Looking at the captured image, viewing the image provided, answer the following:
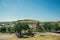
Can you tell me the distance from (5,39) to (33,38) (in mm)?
519

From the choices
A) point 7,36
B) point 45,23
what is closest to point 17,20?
point 7,36

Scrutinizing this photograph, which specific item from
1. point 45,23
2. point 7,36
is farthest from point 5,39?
point 45,23

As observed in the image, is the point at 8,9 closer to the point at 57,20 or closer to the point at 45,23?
the point at 45,23

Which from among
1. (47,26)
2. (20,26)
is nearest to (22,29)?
(20,26)

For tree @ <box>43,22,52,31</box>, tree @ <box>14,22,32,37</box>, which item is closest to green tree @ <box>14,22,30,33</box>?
tree @ <box>14,22,32,37</box>

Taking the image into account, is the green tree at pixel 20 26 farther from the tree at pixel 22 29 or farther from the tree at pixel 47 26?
the tree at pixel 47 26

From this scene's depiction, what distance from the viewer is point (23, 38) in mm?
2170

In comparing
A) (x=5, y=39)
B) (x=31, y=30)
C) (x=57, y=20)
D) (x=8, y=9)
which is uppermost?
(x=8, y=9)

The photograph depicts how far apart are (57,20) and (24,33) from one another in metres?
0.67

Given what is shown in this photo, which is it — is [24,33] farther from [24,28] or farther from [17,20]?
[17,20]

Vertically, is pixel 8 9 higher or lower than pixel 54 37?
higher

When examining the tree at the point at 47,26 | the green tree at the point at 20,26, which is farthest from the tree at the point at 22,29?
the tree at the point at 47,26

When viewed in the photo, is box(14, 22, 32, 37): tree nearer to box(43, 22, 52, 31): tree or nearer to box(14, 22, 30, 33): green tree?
box(14, 22, 30, 33): green tree

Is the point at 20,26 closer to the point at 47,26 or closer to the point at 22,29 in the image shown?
the point at 22,29
